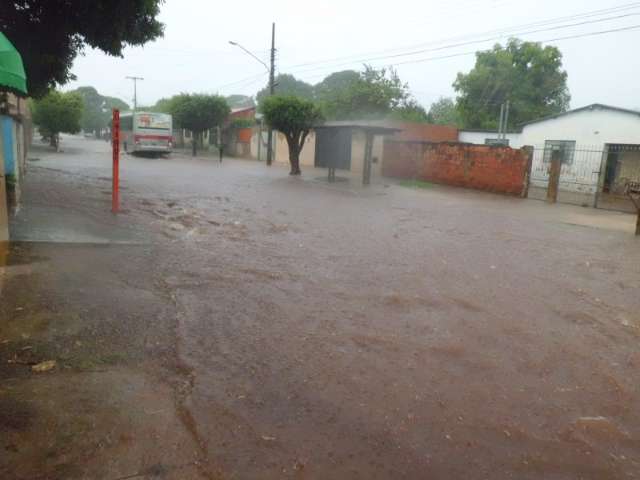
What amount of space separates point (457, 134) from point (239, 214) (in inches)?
908

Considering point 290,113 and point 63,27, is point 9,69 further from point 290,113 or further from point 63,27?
point 290,113

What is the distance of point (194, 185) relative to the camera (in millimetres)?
17875

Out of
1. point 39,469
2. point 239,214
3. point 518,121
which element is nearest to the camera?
point 39,469

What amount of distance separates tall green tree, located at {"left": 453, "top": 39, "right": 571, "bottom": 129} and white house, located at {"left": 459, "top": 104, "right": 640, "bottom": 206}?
10.8 metres

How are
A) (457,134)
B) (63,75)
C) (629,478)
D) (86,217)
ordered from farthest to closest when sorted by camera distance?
1. (457,134)
2. (63,75)
3. (86,217)
4. (629,478)

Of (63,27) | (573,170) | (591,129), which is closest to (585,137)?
(591,129)

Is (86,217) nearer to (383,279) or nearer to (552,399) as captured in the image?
(383,279)

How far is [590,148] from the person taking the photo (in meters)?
22.5

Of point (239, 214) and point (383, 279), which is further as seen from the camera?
point (239, 214)

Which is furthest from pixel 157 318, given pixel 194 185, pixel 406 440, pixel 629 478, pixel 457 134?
pixel 457 134

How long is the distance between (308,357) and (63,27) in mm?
10366

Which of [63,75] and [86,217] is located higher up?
[63,75]

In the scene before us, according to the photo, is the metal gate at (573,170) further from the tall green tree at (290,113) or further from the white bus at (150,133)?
the white bus at (150,133)

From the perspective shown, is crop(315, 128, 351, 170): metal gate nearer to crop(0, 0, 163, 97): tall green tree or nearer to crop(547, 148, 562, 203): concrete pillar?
crop(547, 148, 562, 203): concrete pillar
